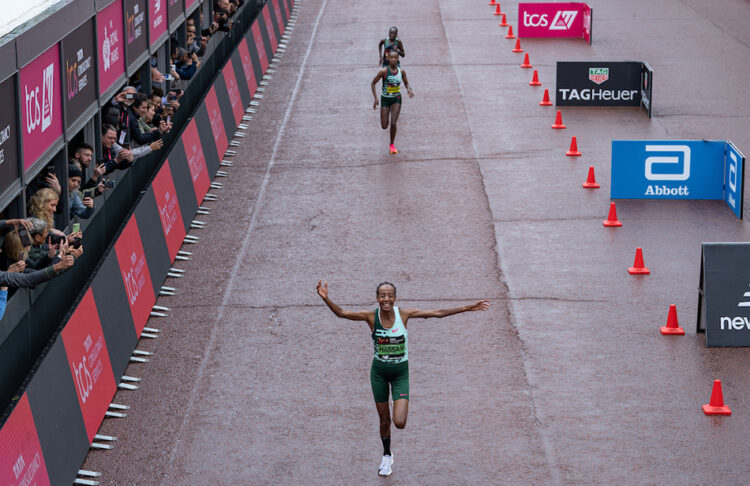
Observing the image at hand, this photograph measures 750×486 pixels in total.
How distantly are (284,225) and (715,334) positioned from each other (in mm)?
7482

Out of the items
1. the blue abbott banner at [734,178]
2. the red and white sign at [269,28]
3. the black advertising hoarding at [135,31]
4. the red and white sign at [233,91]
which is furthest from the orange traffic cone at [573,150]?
the red and white sign at [269,28]

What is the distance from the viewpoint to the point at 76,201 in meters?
14.1

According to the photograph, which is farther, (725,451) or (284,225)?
(284,225)

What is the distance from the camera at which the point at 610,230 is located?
18500mm

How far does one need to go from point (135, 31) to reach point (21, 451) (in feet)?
33.2

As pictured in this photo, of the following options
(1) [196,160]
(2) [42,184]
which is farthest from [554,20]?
(2) [42,184]

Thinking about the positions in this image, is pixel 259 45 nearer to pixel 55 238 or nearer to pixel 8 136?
pixel 55 238

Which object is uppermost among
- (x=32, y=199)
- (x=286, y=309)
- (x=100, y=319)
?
(x=32, y=199)

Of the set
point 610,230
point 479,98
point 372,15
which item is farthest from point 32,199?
point 372,15

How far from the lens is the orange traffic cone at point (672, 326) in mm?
14383

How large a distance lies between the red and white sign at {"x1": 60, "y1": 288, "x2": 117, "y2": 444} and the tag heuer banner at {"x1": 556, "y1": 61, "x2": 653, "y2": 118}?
16.3m

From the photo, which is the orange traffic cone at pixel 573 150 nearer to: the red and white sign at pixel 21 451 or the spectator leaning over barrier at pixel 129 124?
the spectator leaning over barrier at pixel 129 124

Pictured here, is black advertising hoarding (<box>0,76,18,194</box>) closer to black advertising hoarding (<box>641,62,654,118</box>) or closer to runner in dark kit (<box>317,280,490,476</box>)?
runner in dark kit (<box>317,280,490,476</box>)

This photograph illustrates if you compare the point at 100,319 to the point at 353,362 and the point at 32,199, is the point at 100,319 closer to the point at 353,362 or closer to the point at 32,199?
the point at 32,199
